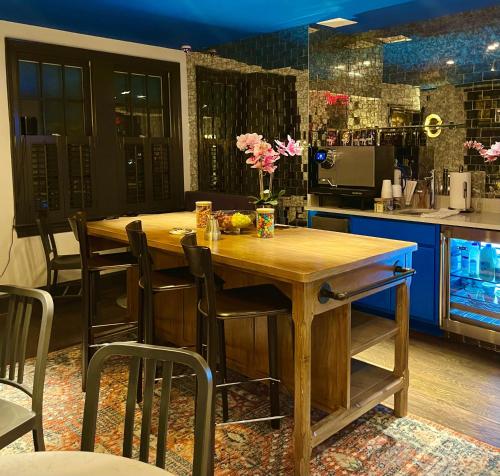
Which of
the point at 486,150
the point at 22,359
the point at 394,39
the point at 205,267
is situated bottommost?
the point at 22,359

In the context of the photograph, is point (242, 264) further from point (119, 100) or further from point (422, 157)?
point (119, 100)

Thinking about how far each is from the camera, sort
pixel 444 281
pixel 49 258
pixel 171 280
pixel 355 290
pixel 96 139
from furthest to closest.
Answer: pixel 96 139
pixel 49 258
pixel 444 281
pixel 171 280
pixel 355 290

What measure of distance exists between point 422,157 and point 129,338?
9.44 feet

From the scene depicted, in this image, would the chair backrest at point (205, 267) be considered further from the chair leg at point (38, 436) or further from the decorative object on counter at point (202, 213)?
the decorative object on counter at point (202, 213)

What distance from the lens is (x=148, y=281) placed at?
275 cm

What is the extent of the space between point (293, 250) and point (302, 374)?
24.2 inches

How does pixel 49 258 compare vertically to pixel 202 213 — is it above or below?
below

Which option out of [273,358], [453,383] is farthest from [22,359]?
[453,383]

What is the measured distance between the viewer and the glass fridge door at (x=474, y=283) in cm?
379

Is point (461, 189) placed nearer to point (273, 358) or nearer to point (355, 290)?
point (355, 290)

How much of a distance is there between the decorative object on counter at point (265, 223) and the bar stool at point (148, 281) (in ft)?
1.52

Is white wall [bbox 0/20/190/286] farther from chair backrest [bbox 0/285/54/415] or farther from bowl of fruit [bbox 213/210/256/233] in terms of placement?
chair backrest [bbox 0/285/54/415]

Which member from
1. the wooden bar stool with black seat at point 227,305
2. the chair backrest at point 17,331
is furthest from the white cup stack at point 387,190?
the chair backrest at point 17,331

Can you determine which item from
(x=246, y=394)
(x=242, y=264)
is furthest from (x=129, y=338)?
(x=242, y=264)
